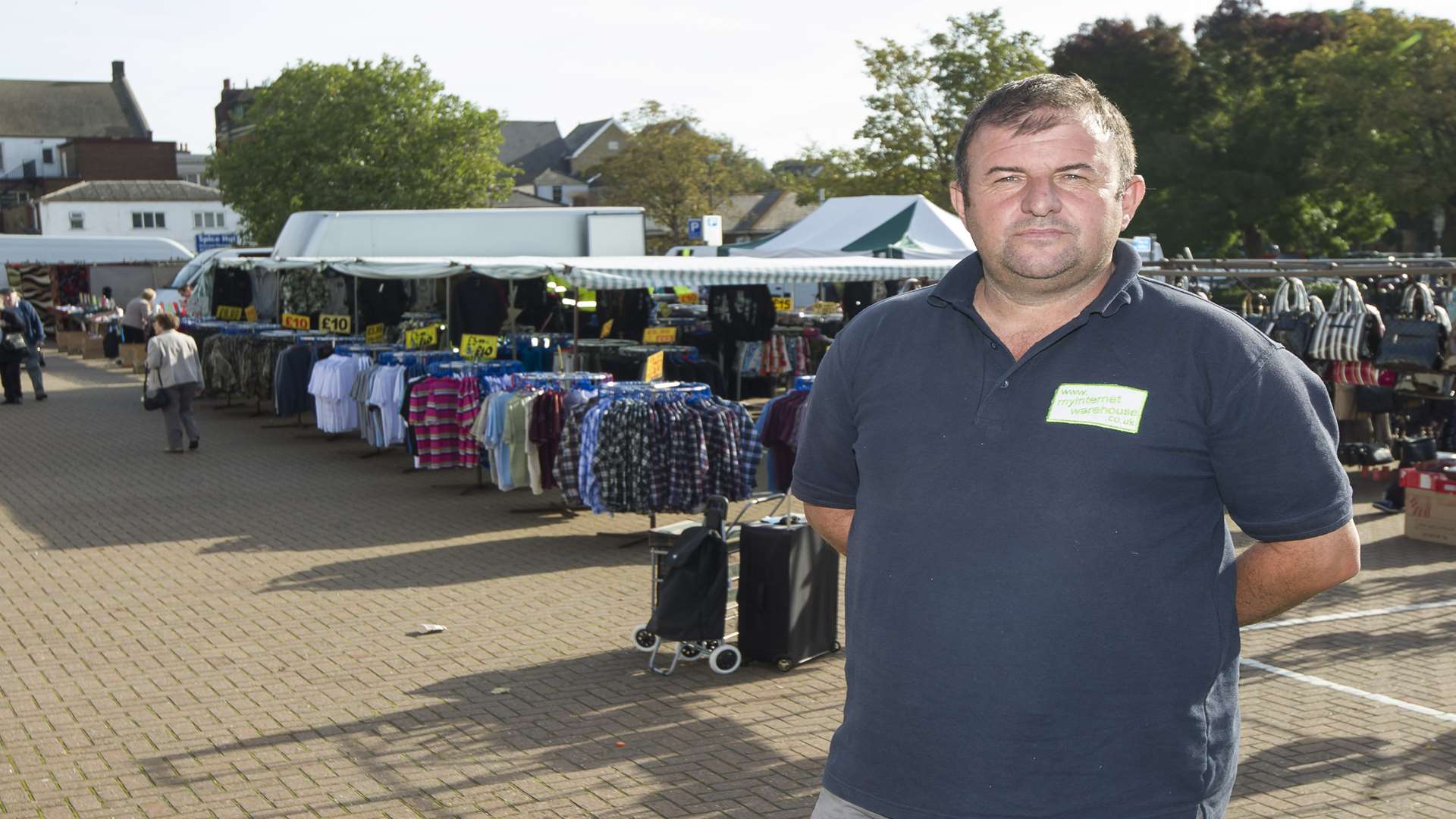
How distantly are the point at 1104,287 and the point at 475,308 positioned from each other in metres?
15.6

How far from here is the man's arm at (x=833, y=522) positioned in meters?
2.93

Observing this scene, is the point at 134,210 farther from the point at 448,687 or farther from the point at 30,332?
the point at 448,687

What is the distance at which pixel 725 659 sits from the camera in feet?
25.2

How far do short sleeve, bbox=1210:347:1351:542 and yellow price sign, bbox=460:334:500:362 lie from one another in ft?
41.3

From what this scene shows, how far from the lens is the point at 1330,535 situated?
2.39 m

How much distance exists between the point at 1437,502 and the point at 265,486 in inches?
426

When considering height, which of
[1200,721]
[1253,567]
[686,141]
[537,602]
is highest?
[686,141]

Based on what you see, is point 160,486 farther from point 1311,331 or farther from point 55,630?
point 1311,331

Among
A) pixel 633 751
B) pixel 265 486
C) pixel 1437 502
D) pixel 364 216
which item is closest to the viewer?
pixel 633 751

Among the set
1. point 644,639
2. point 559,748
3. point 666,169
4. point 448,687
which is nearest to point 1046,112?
point 559,748

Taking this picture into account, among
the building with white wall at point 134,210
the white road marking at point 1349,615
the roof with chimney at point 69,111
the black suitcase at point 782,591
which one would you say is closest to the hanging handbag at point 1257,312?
the white road marking at point 1349,615

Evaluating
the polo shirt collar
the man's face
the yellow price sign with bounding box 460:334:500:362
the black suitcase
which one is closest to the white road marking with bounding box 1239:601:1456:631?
the black suitcase

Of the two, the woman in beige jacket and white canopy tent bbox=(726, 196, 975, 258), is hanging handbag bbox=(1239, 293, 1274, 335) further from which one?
the woman in beige jacket

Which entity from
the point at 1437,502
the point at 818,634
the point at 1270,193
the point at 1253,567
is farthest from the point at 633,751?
the point at 1270,193
